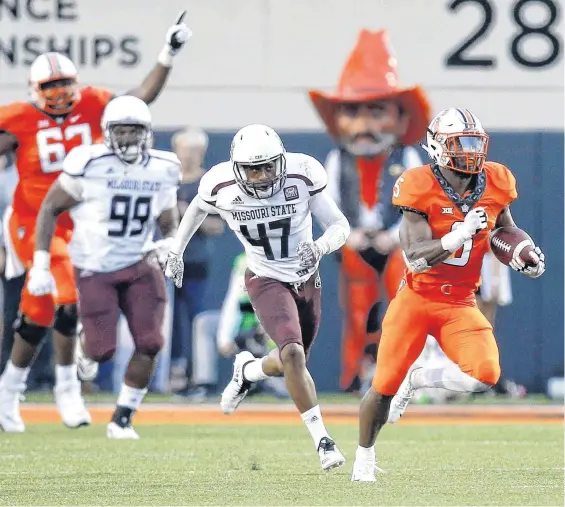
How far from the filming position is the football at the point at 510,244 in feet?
21.3

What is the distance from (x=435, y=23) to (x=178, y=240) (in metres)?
5.81

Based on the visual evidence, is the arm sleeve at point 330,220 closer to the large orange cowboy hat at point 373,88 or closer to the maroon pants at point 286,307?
the maroon pants at point 286,307

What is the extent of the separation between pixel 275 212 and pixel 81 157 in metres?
1.68

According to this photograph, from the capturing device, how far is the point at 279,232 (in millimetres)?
7152

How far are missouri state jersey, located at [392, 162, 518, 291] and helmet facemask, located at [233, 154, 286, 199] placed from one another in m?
0.61

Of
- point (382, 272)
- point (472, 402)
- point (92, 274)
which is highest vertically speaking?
point (92, 274)

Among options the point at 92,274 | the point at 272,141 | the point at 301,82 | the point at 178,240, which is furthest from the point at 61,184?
the point at 301,82

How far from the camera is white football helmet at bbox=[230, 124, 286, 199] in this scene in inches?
267

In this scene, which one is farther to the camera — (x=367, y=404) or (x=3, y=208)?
(x=3, y=208)

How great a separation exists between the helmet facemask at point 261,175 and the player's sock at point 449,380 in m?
1.05

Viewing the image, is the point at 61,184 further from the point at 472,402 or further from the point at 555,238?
the point at 555,238

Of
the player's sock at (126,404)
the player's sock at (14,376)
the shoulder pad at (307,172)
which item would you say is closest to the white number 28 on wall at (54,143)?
the player's sock at (14,376)

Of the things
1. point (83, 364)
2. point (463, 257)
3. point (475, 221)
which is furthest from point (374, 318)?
point (475, 221)

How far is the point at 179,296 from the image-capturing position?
12008 mm
